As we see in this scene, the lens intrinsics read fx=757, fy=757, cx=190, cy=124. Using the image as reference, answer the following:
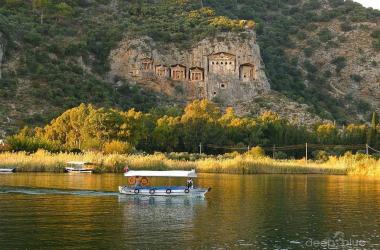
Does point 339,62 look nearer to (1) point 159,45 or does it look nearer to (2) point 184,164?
(1) point 159,45

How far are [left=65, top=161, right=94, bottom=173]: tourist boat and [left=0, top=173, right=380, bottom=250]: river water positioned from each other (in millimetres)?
10633

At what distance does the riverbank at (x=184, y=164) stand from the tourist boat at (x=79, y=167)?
656 millimetres

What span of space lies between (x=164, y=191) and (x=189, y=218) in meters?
8.94

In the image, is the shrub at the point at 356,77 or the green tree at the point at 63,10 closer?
the green tree at the point at 63,10

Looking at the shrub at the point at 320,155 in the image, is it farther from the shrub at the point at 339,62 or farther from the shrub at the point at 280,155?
the shrub at the point at 339,62

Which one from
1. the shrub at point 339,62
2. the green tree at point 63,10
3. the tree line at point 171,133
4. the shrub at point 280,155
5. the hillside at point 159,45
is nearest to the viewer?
the tree line at point 171,133

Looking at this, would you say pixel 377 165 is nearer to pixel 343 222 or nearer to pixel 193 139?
pixel 193 139

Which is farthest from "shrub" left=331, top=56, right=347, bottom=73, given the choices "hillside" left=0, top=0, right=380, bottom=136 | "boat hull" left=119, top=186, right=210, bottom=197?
"boat hull" left=119, top=186, right=210, bottom=197

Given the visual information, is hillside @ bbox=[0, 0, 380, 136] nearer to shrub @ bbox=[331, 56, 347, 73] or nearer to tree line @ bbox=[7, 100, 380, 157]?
shrub @ bbox=[331, 56, 347, 73]

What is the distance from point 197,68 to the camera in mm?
109312

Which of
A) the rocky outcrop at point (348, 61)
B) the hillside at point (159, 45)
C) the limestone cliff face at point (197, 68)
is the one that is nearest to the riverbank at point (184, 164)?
Answer: the hillside at point (159, 45)

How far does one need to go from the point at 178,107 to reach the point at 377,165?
149 ft

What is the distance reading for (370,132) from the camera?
87812mm

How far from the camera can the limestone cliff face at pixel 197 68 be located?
107812 mm
